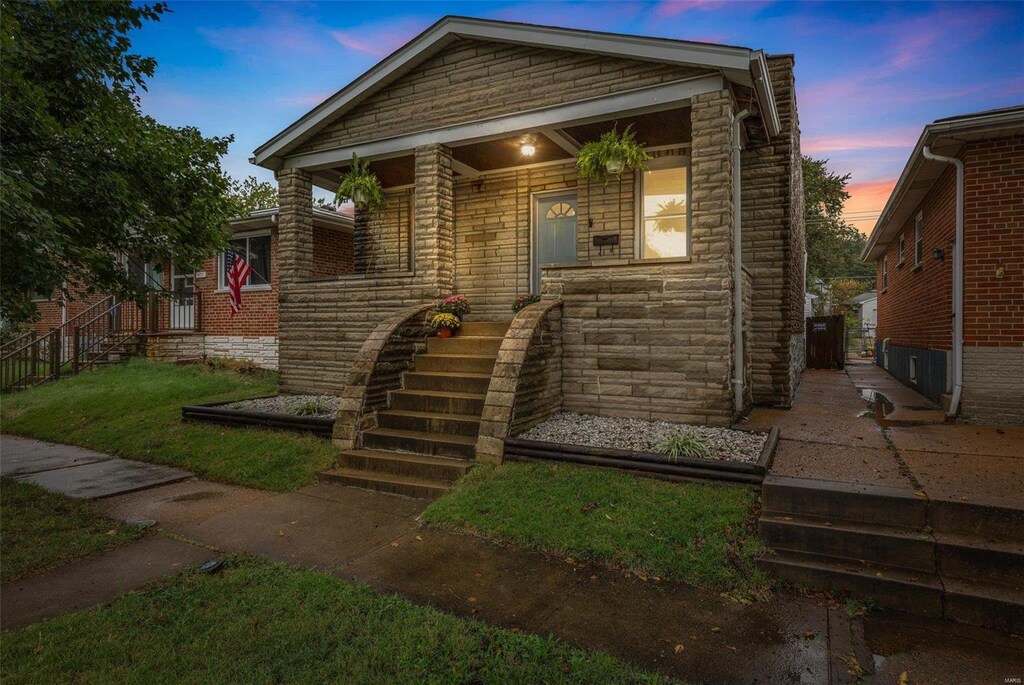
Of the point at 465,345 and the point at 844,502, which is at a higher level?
the point at 465,345

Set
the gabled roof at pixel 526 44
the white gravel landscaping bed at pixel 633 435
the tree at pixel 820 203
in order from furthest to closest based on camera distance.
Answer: the tree at pixel 820 203 < the gabled roof at pixel 526 44 < the white gravel landscaping bed at pixel 633 435

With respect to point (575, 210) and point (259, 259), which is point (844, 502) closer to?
point (575, 210)

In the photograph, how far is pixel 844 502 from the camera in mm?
3551

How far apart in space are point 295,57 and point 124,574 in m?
11.3

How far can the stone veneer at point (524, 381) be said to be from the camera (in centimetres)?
529

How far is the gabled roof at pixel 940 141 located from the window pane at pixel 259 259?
546 inches

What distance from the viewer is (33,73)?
4902 mm

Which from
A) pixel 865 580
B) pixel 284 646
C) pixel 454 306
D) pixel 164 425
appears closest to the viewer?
pixel 284 646

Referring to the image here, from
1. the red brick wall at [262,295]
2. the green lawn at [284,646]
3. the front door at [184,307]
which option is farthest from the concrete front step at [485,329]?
the front door at [184,307]

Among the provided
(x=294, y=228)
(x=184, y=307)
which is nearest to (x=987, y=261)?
(x=294, y=228)

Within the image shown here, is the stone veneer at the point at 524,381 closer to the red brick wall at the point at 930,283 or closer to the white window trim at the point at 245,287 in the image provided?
the red brick wall at the point at 930,283

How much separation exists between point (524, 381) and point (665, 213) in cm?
447

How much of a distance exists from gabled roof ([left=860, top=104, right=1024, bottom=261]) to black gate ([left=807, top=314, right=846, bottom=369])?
5135mm

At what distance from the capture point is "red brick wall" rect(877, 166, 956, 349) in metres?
7.46
